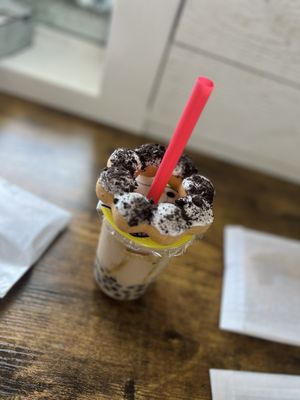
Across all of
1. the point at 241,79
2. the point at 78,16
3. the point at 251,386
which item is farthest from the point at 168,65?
the point at 251,386

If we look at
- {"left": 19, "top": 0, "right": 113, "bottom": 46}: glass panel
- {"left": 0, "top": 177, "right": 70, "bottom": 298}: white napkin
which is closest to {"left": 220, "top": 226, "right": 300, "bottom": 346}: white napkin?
{"left": 0, "top": 177, "right": 70, "bottom": 298}: white napkin

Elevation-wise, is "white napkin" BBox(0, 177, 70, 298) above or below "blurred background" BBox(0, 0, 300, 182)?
below

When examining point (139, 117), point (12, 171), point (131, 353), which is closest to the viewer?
point (131, 353)

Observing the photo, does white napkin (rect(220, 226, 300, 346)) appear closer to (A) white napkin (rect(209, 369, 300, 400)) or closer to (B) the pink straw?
(A) white napkin (rect(209, 369, 300, 400))

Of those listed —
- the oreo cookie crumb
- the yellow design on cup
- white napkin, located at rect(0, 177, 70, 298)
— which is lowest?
white napkin, located at rect(0, 177, 70, 298)

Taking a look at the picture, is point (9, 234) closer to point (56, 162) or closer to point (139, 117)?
point (56, 162)

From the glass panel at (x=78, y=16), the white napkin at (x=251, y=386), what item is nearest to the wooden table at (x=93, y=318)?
the white napkin at (x=251, y=386)

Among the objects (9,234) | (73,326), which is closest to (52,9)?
(9,234)
